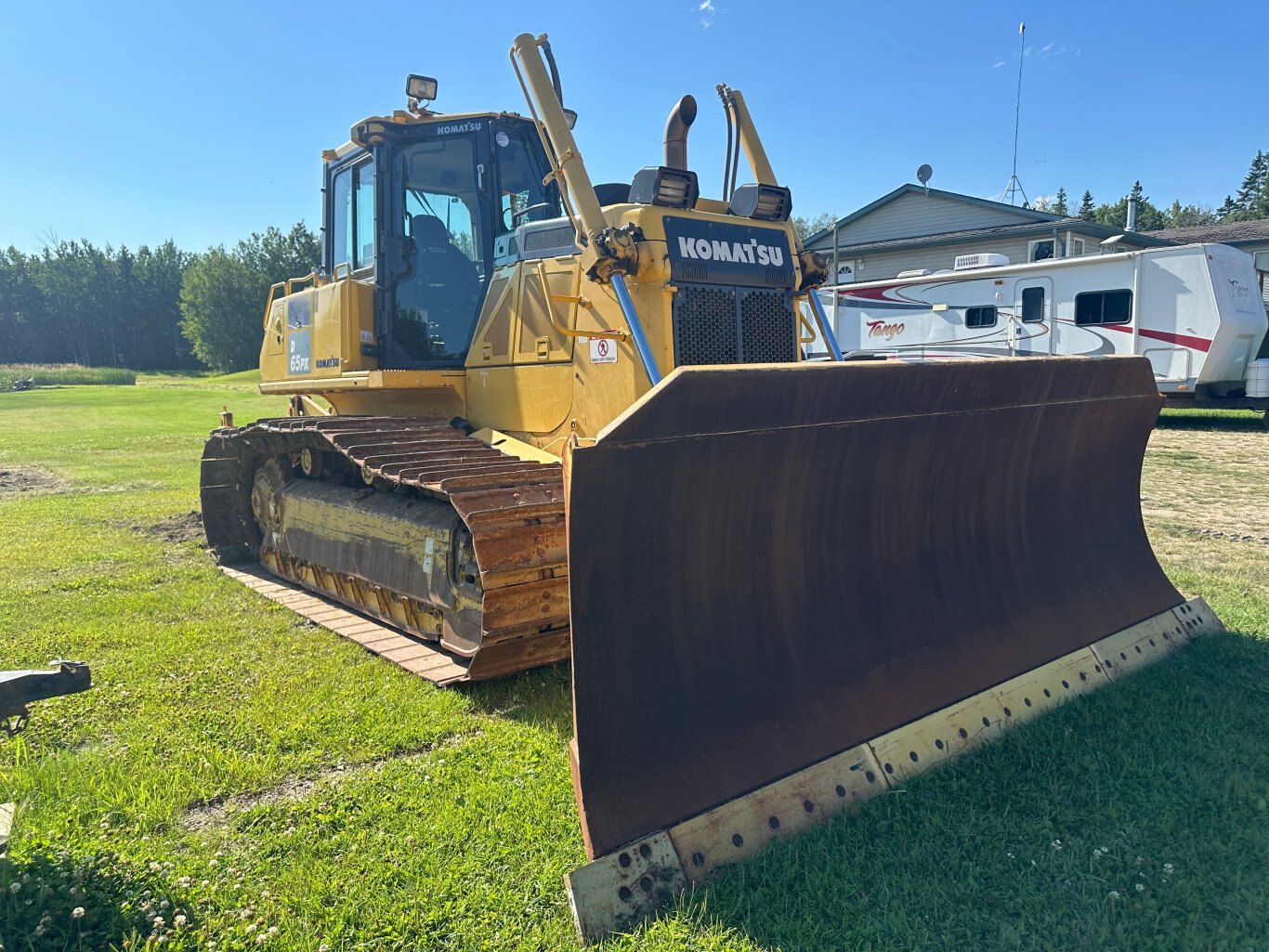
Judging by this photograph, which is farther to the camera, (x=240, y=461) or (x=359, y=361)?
(x=240, y=461)

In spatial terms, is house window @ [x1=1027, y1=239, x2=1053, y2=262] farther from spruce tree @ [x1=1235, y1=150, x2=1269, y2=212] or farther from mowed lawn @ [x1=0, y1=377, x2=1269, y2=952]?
spruce tree @ [x1=1235, y1=150, x2=1269, y2=212]

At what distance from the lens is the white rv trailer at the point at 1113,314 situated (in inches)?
567

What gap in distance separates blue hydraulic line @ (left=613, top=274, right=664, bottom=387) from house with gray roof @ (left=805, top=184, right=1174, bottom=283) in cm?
1776

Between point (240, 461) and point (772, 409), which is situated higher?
point (772, 409)

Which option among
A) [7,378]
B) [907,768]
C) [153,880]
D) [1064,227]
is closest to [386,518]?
[153,880]

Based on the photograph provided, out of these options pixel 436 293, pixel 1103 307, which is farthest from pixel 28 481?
pixel 1103 307

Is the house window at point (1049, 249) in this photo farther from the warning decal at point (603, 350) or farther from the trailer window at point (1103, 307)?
the warning decal at point (603, 350)

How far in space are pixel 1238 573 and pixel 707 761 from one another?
5.02 metres

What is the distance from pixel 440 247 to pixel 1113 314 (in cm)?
1321

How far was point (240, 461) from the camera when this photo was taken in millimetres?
7125

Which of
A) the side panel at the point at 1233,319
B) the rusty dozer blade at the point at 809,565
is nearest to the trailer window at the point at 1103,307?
the side panel at the point at 1233,319

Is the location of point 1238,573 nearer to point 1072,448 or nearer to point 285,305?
point 1072,448

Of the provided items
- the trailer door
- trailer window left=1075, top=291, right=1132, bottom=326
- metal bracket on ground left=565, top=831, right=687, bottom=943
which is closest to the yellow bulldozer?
metal bracket on ground left=565, top=831, right=687, bottom=943

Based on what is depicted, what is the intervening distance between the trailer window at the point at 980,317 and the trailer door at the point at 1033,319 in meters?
0.35
